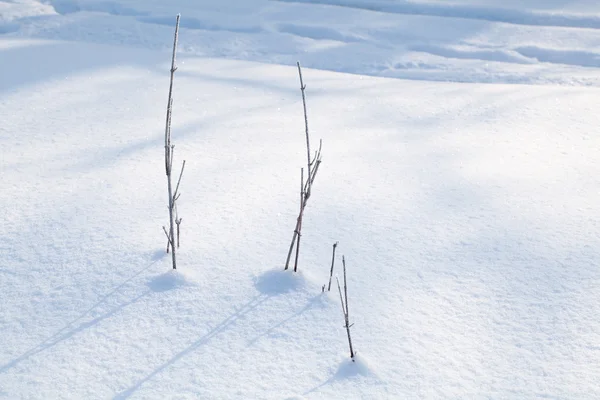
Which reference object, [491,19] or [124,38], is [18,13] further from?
[491,19]

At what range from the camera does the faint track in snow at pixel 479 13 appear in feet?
15.4

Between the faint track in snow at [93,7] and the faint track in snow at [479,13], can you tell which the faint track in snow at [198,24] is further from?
the faint track in snow at [479,13]

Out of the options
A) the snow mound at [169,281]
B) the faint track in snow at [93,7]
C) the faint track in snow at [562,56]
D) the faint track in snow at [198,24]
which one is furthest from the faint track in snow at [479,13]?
the snow mound at [169,281]

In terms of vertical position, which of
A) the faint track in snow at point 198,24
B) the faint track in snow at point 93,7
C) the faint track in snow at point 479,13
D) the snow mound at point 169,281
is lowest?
the snow mound at point 169,281

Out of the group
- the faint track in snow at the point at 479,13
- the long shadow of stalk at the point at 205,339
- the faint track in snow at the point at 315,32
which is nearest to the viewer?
the long shadow of stalk at the point at 205,339

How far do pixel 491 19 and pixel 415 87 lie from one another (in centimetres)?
162

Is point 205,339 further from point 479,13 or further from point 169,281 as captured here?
point 479,13

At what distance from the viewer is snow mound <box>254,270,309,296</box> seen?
178 cm

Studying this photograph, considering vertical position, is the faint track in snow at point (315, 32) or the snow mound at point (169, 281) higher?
the faint track in snow at point (315, 32)

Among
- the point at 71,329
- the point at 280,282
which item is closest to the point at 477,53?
the point at 280,282

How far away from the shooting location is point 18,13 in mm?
4809

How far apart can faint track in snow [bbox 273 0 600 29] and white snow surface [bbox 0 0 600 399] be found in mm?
696

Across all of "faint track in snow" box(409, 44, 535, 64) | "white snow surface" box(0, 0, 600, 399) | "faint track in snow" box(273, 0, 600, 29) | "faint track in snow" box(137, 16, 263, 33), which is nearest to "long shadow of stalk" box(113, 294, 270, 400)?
"white snow surface" box(0, 0, 600, 399)

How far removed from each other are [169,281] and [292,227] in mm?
488
